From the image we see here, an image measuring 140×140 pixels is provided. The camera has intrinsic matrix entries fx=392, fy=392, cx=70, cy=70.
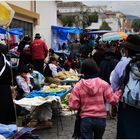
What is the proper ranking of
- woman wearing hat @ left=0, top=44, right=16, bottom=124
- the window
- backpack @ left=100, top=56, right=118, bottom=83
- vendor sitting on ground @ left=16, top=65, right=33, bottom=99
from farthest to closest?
the window, vendor sitting on ground @ left=16, top=65, right=33, bottom=99, backpack @ left=100, top=56, right=118, bottom=83, woman wearing hat @ left=0, top=44, right=16, bottom=124

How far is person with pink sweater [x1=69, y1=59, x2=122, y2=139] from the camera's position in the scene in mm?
5320

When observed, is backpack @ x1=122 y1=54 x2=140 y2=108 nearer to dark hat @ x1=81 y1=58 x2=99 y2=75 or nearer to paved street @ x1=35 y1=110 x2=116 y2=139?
dark hat @ x1=81 y1=58 x2=99 y2=75

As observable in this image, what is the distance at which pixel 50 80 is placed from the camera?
497 inches

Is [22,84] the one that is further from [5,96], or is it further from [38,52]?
[38,52]

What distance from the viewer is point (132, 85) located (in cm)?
507

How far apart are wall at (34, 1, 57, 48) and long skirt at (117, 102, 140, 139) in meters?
16.9

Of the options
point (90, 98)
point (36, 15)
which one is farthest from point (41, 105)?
point (36, 15)

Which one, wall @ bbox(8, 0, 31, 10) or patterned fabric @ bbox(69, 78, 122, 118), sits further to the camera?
wall @ bbox(8, 0, 31, 10)

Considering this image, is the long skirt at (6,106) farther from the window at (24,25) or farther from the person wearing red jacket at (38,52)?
the window at (24,25)

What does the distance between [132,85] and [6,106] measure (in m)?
3.00

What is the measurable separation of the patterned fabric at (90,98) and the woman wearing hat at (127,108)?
175mm

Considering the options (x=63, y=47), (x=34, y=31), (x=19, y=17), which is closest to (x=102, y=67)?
(x=19, y=17)

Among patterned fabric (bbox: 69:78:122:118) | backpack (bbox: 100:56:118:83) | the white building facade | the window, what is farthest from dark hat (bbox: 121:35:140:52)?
the window

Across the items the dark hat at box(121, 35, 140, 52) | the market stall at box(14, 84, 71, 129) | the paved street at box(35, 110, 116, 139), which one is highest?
the dark hat at box(121, 35, 140, 52)
